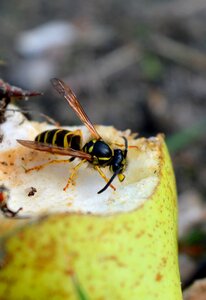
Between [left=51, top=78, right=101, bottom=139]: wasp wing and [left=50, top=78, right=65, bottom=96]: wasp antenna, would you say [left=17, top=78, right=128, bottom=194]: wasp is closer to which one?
[left=51, top=78, right=101, bottom=139]: wasp wing

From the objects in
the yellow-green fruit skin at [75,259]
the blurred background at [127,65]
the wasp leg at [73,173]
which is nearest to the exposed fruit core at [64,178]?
the wasp leg at [73,173]

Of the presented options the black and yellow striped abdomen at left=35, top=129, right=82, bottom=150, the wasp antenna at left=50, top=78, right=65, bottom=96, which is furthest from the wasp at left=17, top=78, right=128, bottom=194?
the wasp antenna at left=50, top=78, right=65, bottom=96

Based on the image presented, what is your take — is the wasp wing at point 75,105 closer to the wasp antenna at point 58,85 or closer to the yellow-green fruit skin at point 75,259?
the wasp antenna at point 58,85

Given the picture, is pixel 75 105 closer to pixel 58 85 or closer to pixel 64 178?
pixel 58 85

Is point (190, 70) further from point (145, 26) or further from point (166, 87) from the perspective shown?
point (145, 26)

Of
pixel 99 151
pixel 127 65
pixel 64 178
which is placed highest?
pixel 99 151

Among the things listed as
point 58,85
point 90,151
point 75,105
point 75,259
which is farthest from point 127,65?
point 75,259
